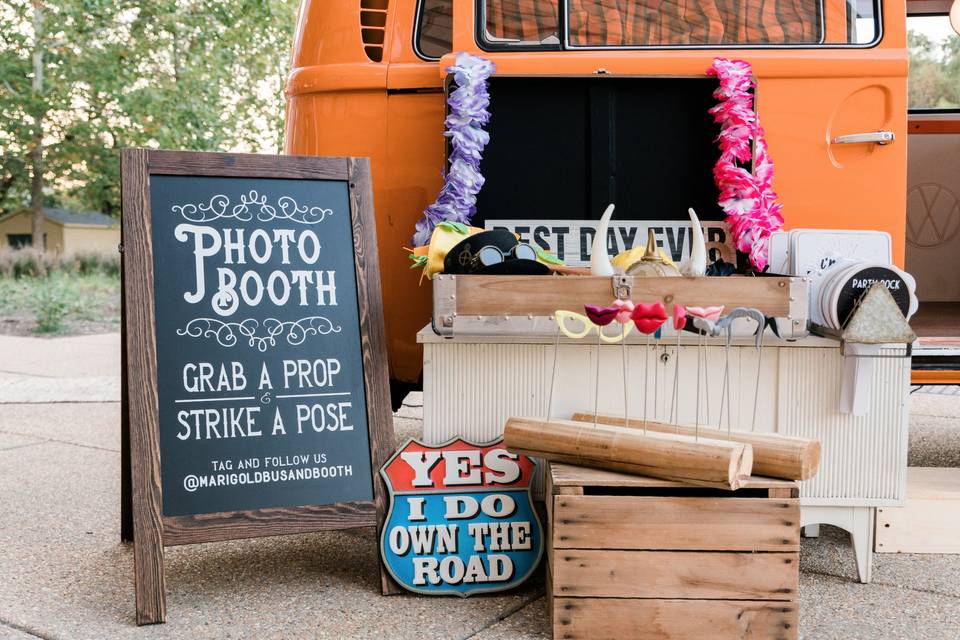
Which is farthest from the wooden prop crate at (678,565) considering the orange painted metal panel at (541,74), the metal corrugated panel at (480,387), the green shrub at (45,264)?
the green shrub at (45,264)

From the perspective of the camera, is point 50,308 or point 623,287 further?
point 50,308

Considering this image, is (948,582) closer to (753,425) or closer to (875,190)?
(753,425)

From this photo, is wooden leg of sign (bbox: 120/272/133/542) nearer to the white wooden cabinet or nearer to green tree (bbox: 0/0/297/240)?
the white wooden cabinet

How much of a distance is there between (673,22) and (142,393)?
257cm

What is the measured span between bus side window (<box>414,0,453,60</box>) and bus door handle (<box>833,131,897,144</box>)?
65.3 inches

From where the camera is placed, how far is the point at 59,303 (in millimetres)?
10719

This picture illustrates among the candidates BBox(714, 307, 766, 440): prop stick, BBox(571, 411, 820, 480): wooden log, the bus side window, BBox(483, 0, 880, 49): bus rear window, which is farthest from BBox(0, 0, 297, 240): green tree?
BBox(571, 411, 820, 480): wooden log

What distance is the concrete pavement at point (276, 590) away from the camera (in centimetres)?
263

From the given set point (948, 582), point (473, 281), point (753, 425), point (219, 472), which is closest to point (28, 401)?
point (219, 472)

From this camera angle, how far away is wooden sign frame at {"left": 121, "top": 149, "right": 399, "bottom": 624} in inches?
106

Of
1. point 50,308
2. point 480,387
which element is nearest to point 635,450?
point 480,387

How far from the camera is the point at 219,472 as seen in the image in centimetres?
284

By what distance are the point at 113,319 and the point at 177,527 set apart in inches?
380

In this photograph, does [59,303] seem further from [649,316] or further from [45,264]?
[649,316]
